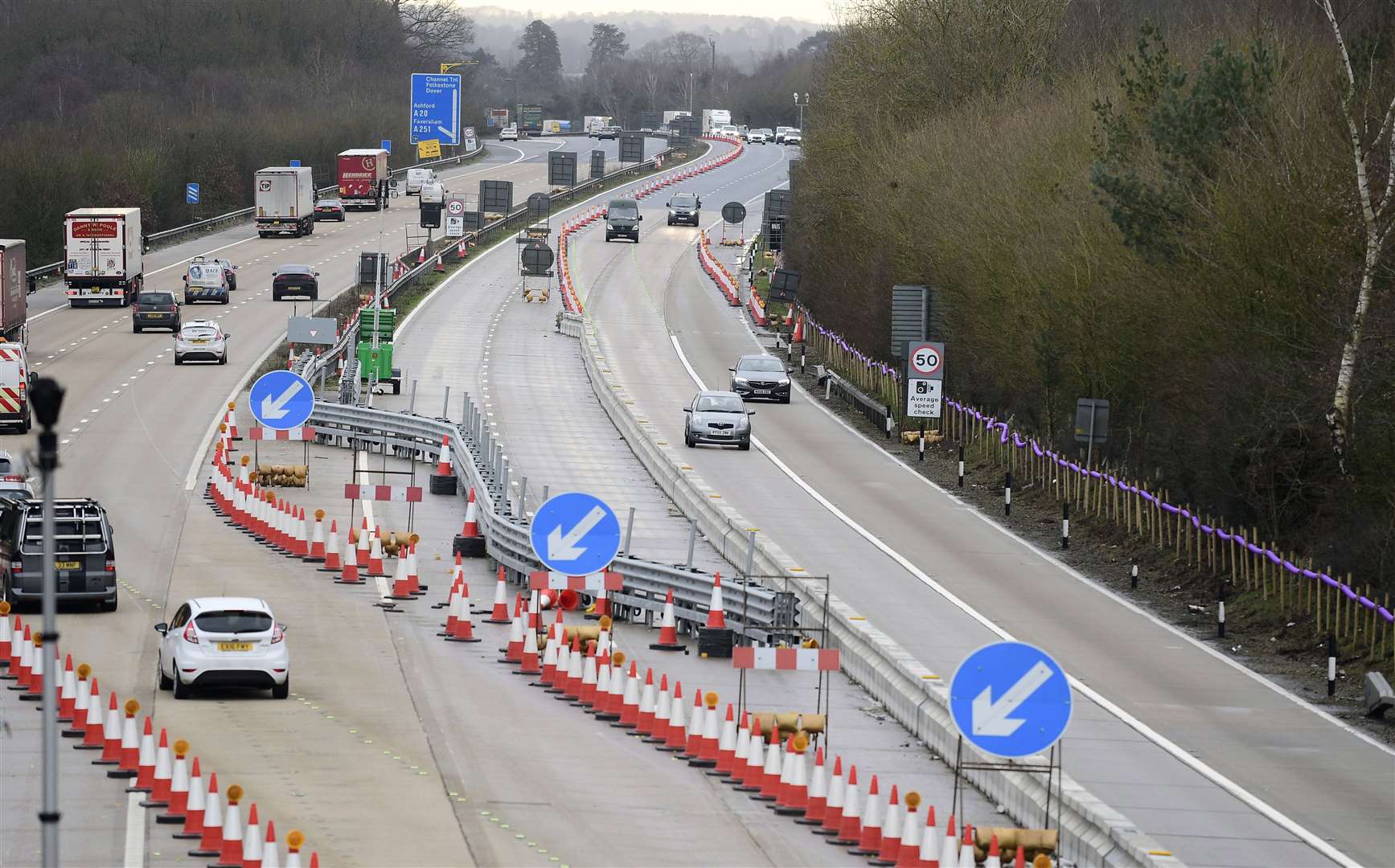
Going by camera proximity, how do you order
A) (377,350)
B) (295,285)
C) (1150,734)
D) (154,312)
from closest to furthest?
(1150,734), (377,350), (154,312), (295,285)

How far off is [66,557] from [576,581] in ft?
26.8

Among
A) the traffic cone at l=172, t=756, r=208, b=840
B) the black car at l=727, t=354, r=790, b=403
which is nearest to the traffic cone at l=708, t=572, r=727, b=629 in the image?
the traffic cone at l=172, t=756, r=208, b=840

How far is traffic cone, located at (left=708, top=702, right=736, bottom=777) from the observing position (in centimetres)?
1909

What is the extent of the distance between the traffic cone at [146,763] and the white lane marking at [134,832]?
0.26ft

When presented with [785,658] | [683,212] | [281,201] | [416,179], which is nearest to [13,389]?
[785,658]

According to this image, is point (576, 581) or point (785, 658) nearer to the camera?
point (785, 658)

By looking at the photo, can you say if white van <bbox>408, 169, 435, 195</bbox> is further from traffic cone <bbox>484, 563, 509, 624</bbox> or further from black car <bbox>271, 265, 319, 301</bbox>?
traffic cone <bbox>484, 563, 509, 624</bbox>

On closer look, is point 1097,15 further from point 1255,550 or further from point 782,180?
point 782,180

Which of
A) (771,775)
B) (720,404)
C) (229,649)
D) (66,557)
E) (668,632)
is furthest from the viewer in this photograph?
(720,404)

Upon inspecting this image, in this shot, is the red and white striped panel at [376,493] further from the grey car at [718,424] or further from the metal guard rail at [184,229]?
the metal guard rail at [184,229]

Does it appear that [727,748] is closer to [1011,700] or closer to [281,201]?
[1011,700]

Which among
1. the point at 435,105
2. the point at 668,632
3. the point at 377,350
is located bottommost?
the point at 668,632

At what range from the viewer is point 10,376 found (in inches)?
1711

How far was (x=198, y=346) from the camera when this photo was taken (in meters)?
55.6
